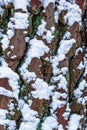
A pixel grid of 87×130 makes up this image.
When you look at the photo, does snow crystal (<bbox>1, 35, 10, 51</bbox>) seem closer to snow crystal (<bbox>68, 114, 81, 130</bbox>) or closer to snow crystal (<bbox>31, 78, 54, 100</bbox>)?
snow crystal (<bbox>31, 78, 54, 100</bbox>)

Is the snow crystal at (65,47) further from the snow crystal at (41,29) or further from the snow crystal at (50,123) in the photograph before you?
the snow crystal at (50,123)

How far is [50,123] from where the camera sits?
1.54m

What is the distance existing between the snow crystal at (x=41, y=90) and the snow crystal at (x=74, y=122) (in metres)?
0.11

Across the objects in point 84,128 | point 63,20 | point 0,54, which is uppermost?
point 63,20

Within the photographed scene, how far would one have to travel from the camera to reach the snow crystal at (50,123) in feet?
5.03

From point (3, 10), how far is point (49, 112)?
14.1 inches

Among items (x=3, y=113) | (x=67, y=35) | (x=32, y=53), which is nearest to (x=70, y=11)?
(x=67, y=35)

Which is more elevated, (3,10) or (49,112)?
(3,10)

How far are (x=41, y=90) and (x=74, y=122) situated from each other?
0.51 ft

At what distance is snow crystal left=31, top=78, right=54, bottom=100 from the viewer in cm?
153

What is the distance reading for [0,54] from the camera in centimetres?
154

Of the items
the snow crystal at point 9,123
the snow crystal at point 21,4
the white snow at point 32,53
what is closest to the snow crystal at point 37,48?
the white snow at point 32,53

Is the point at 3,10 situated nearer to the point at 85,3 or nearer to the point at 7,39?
the point at 7,39

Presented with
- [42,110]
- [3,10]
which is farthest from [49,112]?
[3,10]
